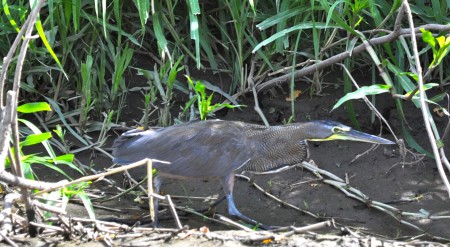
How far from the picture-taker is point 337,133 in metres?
5.29

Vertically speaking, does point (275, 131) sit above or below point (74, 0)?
below

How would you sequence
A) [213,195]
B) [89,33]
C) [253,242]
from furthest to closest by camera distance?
[89,33] < [213,195] < [253,242]

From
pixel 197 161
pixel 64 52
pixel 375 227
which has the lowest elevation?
pixel 375 227

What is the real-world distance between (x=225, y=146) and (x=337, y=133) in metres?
0.64

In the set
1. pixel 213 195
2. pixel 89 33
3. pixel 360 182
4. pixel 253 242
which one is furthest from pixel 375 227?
pixel 89 33

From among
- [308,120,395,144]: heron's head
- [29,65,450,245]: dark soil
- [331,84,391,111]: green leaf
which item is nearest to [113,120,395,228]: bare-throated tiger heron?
[308,120,395,144]: heron's head

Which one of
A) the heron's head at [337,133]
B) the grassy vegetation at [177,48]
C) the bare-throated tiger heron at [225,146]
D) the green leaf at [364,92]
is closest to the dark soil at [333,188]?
the grassy vegetation at [177,48]

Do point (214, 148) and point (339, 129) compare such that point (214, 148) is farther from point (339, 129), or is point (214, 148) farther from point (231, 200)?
point (339, 129)

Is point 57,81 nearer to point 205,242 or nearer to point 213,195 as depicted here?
point 213,195

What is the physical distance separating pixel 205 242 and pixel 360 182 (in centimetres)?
188

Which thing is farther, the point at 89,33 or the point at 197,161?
the point at 89,33

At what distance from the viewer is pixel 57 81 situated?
6.07m

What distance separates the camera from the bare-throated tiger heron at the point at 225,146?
515 centimetres

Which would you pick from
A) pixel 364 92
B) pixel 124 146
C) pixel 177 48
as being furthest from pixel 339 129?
pixel 177 48
